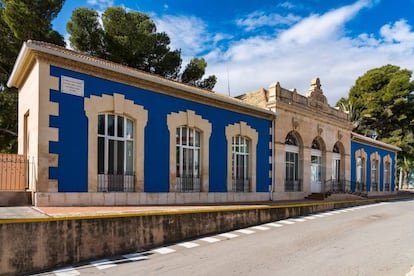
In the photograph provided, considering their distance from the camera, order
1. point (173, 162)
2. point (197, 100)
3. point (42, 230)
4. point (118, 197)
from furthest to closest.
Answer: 1. point (197, 100)
2. point (173, 162)
3. point (118, 197)
4. point (42, 230)

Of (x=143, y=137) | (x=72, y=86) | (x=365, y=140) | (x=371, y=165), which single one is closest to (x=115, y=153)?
(x=143, y=137)

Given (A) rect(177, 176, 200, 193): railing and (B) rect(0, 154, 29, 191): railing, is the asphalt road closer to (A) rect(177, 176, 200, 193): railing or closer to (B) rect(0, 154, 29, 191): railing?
(A) rect(177, 176, 200, 193): railing

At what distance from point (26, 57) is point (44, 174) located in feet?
12.7

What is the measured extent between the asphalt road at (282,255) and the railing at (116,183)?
3.59 m

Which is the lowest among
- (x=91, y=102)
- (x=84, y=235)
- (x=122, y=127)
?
(x=84, y=235)

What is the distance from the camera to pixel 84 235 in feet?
25.9

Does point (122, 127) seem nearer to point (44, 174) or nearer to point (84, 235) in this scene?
point (44, 174)

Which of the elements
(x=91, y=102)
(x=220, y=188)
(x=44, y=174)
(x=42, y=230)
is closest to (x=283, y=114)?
(x=220, y=188)

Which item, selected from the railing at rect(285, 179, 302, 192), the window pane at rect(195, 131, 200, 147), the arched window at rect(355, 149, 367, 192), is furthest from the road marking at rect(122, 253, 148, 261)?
the arched window at rect(355, 149, 367, 192)

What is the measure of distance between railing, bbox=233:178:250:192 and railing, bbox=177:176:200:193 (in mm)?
2548

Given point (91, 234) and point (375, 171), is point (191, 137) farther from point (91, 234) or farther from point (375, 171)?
point (375, 171)

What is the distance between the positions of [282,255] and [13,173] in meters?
8.80

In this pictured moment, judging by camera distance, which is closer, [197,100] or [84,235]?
[84,235]

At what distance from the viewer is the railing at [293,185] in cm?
2035
